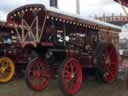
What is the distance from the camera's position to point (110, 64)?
32.2 feet

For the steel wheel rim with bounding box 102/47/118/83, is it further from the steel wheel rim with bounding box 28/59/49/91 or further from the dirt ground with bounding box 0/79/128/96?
the steel wheel rim with bounding box 28/59/49/91

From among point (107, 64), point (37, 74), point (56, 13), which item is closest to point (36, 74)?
point (37, 74)

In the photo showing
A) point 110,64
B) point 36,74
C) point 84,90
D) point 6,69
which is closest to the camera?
point 36,74

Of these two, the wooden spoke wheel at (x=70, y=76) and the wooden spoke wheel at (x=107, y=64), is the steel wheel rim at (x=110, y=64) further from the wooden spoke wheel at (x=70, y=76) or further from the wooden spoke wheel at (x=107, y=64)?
the wooden spoke wheel at (x=70, y=76)

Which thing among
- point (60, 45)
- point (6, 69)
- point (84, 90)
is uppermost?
point (60, 45)

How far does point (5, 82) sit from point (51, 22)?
319 cm

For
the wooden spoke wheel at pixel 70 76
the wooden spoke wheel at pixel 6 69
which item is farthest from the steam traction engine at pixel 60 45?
the wooden spoke wheel at pixel 6 69

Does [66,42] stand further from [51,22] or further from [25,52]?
[25,52]

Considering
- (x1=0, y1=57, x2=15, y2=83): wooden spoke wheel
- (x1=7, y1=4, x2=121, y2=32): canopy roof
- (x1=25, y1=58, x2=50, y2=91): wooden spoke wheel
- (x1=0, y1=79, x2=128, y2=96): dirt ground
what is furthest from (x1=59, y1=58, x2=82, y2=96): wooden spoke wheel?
(x1=0, y1=57, x2=15, y2=83): wooden spoke wheel

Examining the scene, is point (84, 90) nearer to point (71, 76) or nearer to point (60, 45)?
point (71, 76)

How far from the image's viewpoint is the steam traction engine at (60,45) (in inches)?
301

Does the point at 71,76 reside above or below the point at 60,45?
below

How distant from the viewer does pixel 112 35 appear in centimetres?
1000

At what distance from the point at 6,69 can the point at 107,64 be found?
3.15 meters
